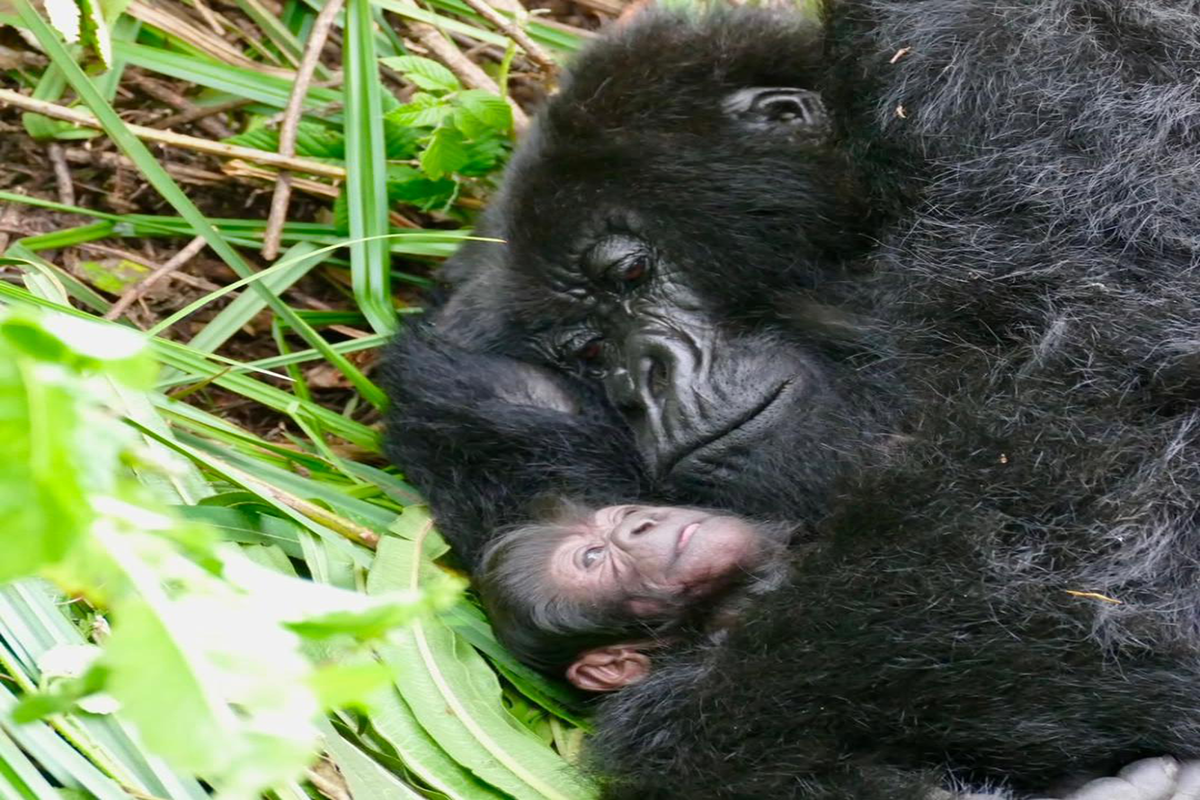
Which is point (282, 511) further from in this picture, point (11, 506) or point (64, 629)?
point (11, 506)

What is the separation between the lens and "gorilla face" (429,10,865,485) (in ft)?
8.15

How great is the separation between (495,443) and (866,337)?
0.74 meters

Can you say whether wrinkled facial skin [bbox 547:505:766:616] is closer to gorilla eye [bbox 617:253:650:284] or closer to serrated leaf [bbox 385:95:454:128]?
gorilla eye [bbox 617:253:650:284]

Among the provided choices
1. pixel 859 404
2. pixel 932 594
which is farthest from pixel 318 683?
pixel 859 404

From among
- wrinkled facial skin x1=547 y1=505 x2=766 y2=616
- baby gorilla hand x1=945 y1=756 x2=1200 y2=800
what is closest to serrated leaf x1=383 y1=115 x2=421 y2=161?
wrinkled facial skin x1=547 y1=505 x2=766 y2=616

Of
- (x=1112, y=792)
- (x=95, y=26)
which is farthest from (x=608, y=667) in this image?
(x=95, y=26)

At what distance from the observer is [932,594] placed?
1.93 m

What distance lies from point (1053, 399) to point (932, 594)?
1.18ft

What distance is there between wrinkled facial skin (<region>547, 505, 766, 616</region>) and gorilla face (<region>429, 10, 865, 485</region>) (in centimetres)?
16

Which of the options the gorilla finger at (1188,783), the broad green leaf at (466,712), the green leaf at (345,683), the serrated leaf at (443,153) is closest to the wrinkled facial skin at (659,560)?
the broad green leaf at (466,712)

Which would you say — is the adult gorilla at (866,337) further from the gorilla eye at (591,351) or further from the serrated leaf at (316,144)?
the serrated leaf at (316,144)

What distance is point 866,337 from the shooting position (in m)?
2.37

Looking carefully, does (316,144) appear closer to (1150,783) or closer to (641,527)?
(641,527)

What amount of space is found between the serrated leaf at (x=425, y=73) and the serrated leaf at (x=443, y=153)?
0.47 ft
